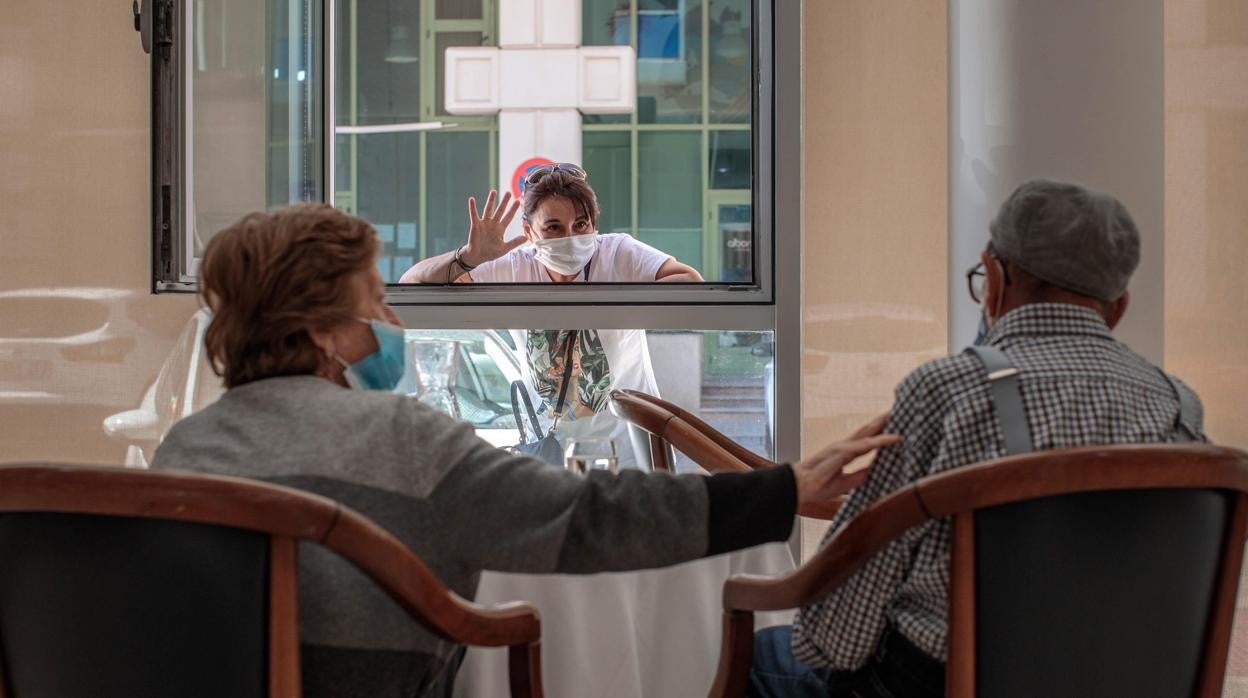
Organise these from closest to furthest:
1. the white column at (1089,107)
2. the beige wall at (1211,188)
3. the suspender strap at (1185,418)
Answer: the suspender strap at (1185,418), the white column at (1089,107), the beige wall at (1211,188)

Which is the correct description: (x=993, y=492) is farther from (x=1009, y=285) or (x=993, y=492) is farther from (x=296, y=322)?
(x=296, y=322)

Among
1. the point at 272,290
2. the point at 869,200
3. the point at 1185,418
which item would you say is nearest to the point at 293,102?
the point at 869,200

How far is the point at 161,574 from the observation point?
107 centimetres

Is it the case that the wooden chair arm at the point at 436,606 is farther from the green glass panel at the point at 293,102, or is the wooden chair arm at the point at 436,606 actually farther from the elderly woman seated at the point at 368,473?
the green glass panel at the point at 293,102

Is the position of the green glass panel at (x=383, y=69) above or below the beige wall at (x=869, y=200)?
above

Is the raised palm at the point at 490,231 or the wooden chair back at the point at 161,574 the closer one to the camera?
the wooden chair back at the point at 161,574

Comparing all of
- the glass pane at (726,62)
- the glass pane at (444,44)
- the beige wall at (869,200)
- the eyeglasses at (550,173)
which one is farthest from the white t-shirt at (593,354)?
the glass pane at (444,44)

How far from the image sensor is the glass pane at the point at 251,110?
2.97 m

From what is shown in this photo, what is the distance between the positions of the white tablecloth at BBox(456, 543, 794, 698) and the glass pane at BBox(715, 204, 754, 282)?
148cm

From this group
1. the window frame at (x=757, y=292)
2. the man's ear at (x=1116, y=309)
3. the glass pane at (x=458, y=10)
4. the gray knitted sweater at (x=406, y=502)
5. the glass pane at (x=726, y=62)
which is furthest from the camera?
the glass pane at (x=458, y=10)

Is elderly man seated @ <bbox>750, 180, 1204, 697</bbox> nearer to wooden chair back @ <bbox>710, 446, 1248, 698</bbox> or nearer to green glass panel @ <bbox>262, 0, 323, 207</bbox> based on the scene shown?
wooden chair back @ <bbox>710, 446, 1248, 698</bbox>

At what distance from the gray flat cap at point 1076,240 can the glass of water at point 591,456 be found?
645 mm

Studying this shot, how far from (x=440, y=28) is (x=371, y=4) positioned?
260 mm

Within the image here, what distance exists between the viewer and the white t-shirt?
3166 millimetres
